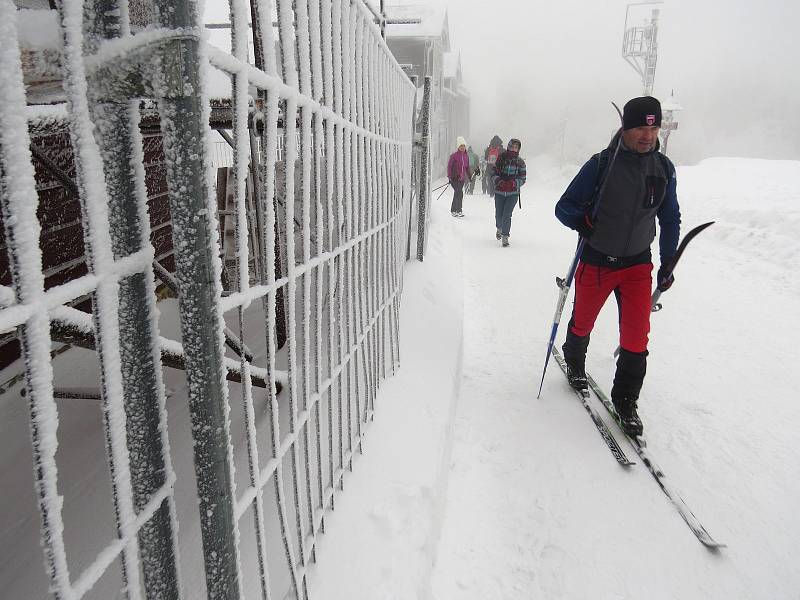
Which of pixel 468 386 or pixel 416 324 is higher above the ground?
pixel 416 324

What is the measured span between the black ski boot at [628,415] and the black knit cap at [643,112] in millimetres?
1670

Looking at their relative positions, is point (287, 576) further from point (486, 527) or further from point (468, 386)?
point (468, 386)

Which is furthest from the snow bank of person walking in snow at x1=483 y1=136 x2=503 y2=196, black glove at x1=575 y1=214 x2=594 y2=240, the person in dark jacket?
person walking in snow at x1=483 y1=136 x2=503 y2=196

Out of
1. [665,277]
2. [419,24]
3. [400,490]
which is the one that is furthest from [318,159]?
[419,24]

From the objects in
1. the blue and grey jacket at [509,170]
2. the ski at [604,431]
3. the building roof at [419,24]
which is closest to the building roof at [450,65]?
the building roof at [419,24]

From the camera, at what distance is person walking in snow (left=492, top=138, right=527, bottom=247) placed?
28.3 feet

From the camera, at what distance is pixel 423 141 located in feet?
18.2

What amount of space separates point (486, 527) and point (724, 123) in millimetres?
75075

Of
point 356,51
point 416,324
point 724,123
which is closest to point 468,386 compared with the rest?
point 416,324

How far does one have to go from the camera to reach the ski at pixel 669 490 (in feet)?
7.17

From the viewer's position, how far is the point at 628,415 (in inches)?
120

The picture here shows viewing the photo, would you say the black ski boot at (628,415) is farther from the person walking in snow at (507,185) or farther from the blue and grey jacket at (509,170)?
the blue and grey jacket at (509,170)

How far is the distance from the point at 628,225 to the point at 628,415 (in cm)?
118

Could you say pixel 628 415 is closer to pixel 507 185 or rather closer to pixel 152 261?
pixel 152 261
